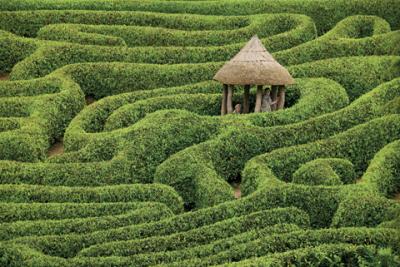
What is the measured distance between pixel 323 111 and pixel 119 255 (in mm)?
9024

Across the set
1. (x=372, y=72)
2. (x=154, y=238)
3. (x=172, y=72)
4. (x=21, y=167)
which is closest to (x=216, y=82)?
(x=172, y=72)

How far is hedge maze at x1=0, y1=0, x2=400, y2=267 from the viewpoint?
21141 millimetres

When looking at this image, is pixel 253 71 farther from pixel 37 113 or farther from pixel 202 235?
pixel 202 235

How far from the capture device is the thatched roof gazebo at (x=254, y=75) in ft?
89.7

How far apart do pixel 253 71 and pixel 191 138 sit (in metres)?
2.69

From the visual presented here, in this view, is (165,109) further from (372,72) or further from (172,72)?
(372,72)

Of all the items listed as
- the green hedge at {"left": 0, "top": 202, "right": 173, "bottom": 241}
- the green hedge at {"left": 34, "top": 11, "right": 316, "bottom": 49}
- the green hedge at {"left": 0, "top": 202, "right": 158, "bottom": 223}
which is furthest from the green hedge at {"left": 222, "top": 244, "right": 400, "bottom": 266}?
the green hedge at {"left": 34, "top": 11, "right": 316, "bottom": 49}

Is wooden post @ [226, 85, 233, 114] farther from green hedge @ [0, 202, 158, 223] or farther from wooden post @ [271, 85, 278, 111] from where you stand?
green hedge @ [0, 202, 158, 223]

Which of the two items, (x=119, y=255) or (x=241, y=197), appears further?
(x=241, y=197)

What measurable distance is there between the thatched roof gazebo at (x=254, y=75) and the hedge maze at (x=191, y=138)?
0.66 m

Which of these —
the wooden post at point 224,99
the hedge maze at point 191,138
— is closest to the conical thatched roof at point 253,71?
the wooden post at point 224,99

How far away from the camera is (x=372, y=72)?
29.5m

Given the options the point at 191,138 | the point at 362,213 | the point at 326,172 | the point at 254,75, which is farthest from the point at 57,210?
the point at 254,75

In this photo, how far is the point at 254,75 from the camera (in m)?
A: 27.3
